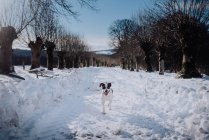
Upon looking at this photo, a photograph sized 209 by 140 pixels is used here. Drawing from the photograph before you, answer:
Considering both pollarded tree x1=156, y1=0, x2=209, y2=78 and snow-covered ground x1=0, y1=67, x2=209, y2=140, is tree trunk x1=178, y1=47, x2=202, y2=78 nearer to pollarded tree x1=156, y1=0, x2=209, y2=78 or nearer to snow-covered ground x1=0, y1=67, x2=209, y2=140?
pollarded tree x1=156, y1=0, x2=209, y2=78

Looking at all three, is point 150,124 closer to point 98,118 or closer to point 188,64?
point 98,118

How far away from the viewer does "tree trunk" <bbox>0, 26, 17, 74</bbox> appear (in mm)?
25000

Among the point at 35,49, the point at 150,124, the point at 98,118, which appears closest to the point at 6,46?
the point at 35,49

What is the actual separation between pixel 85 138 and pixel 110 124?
1614 millimetres

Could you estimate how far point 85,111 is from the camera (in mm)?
12000

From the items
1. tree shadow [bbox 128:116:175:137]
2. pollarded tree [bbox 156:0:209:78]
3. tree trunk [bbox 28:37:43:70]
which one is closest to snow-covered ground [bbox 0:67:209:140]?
tree shadow [bbox 128:116:175:137]

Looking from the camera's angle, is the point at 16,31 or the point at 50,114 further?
the point at 16,31

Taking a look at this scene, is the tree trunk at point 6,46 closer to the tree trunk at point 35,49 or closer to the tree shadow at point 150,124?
the tree trunk at point 35,49

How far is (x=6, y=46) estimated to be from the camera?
25.5 metres

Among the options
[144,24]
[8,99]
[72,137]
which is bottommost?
[72,137]

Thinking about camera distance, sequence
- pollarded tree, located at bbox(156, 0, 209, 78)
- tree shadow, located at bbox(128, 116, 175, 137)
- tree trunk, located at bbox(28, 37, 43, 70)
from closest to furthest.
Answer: tree shadow, located at bbox(128, 116, 175, 137), pollarded tree, located at bbox(156, 0, 209, 78), tree trunk, located at bbox(28, 37, 43, 70)

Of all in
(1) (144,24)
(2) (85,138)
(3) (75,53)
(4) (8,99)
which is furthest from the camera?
(3) (75,53)

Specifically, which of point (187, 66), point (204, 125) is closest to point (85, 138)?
point (204, 125)

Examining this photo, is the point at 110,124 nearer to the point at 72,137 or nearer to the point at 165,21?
the point at 72,137
